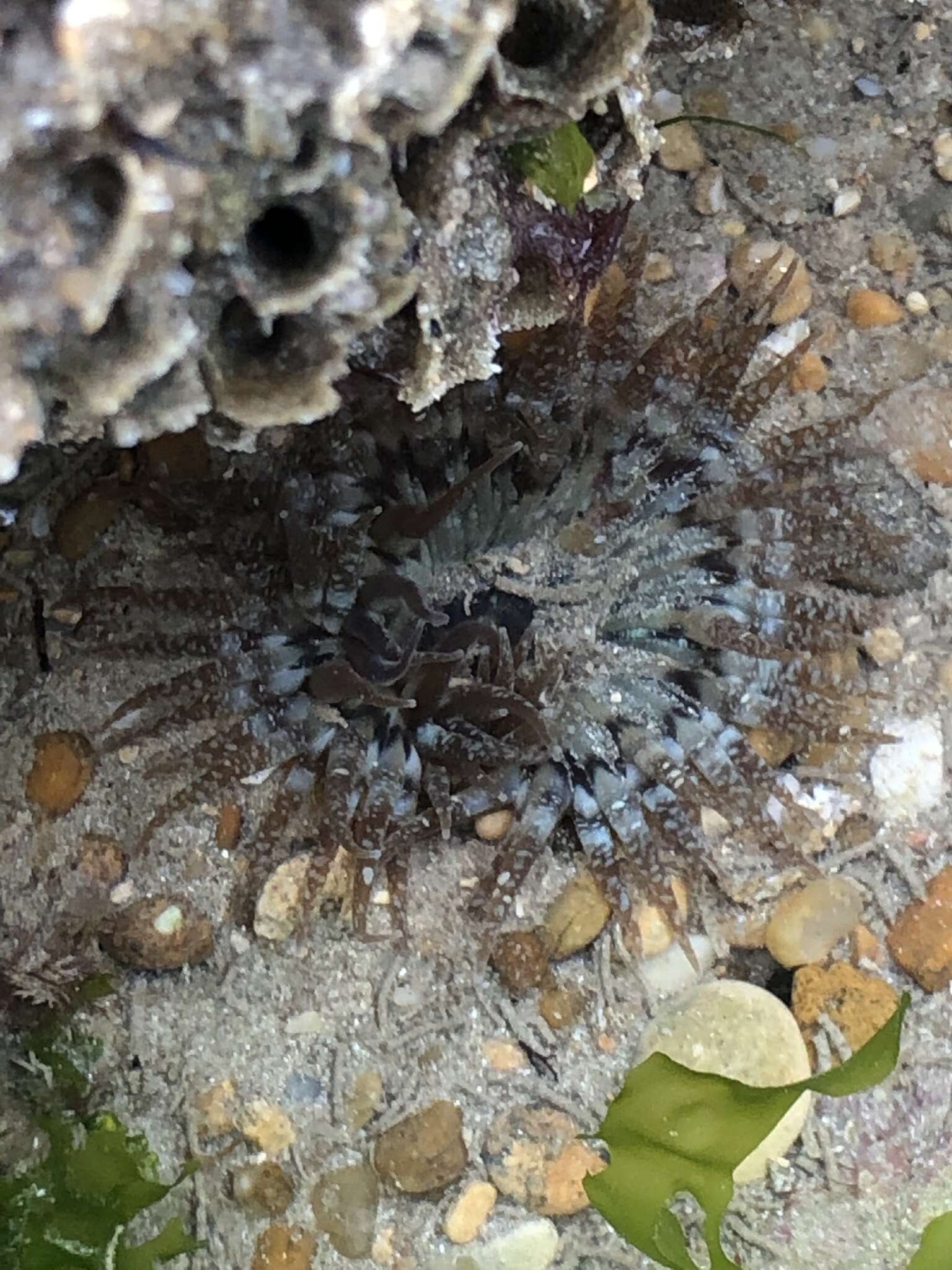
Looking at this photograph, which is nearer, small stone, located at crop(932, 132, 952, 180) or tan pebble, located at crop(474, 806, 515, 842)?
tan pebble, located at crop(474, 806, 515, 842)

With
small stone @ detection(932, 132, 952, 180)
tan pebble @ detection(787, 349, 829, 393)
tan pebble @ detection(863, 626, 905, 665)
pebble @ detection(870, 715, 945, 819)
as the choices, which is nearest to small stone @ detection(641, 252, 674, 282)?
tan pebble @ detection(787, 349, 829, 393)

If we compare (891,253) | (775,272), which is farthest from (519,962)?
(891,253)

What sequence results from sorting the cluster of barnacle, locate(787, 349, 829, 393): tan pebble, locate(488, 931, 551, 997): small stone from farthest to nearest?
locate(787, 349, 829, 393): tan pebble < locate(488, 931, 551, 997): small stone < the cluster of barnacle

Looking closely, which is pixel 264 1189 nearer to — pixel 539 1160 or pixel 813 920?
pixel 539 1160

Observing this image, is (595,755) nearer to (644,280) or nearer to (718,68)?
(644,280)

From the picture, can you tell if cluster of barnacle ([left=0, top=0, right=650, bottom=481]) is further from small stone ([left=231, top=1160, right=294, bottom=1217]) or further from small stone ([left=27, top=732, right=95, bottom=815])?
small stone ([left=231, top=1160, right=294, bottom=1217])
